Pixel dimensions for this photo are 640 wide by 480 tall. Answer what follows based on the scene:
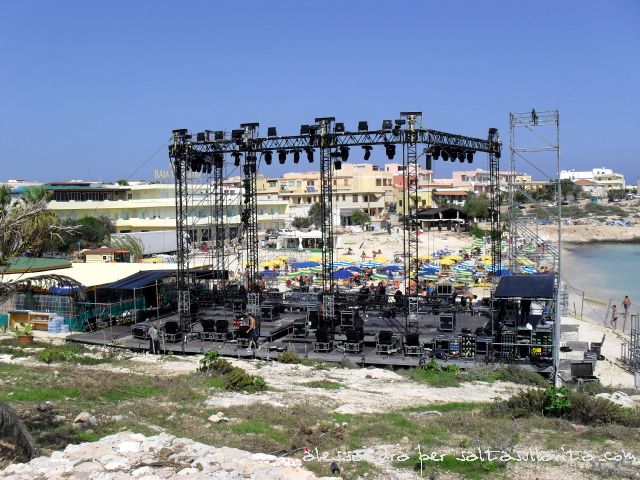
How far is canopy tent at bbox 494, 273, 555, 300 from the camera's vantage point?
20.6 meters

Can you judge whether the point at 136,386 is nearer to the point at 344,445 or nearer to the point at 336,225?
the point at 344,445

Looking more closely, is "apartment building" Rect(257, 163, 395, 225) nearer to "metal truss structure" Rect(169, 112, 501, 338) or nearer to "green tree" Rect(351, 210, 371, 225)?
"green tree" Rect(351, 210, 371, 225)

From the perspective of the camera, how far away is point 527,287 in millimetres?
21359

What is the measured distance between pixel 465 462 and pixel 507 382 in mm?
8750

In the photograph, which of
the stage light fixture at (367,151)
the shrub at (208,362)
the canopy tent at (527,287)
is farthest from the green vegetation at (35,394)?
the stage light fixture at (367,151)

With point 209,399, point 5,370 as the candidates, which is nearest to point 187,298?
point 5,370

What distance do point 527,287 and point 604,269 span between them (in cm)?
4702

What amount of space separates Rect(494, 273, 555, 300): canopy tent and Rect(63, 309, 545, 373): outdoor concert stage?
208 centimetres

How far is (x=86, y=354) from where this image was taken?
2180cm

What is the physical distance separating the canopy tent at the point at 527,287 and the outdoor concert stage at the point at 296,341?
82.0 inches

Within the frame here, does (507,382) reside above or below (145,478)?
below

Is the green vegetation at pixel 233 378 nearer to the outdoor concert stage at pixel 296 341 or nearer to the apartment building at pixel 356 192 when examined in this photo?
the outdoor concert stage at pixel 296 341

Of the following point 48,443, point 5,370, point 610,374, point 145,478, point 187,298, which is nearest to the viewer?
Answer: point 145,478

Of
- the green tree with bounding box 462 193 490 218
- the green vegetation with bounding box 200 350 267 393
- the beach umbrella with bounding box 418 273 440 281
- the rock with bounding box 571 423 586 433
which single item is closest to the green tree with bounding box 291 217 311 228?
the green tree with bounding box 462 193 490 218
